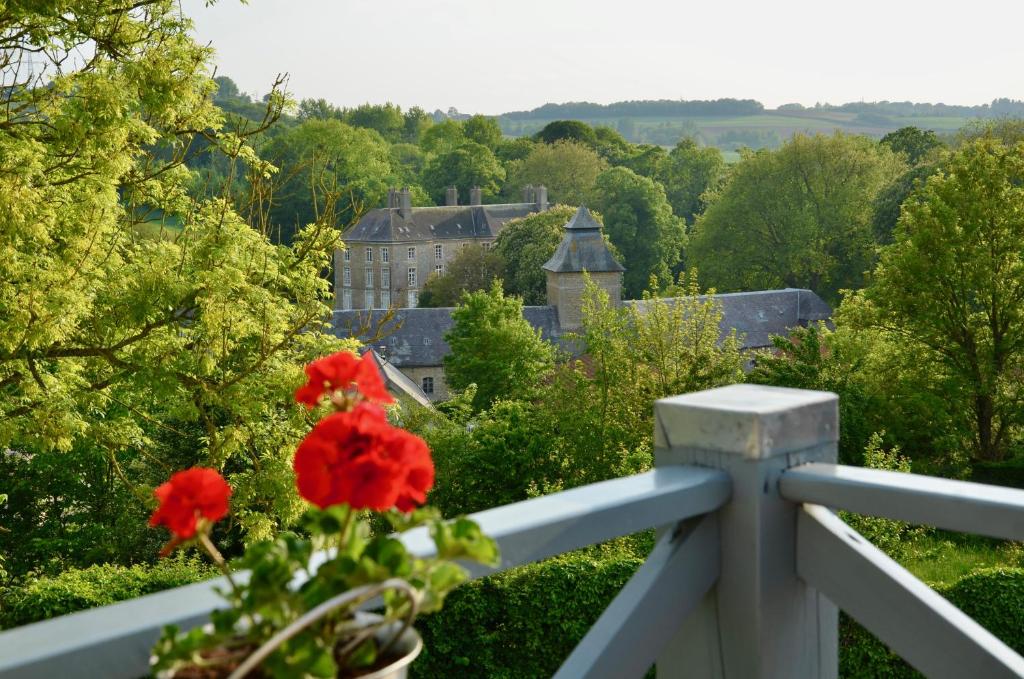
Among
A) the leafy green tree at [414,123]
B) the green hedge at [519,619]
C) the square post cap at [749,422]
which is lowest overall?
the green hedge at [519,619]

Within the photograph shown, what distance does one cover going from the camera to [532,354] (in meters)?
42.1

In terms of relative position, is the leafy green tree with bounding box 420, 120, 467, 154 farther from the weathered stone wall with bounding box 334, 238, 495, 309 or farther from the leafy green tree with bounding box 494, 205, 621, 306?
the leafy green tree with bounding box 494, 205, 621, 306

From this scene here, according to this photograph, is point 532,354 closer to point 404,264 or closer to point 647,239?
point 647,239

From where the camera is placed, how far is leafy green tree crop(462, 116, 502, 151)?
93750mm

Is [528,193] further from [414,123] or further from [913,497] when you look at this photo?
[913,497]

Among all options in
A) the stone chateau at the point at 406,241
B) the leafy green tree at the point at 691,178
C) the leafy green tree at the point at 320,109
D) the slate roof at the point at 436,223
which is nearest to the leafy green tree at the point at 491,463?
the stone chateau at the point at 406,241

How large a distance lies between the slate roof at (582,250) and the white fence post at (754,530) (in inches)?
2012

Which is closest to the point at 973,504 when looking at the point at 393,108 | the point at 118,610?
the point at 118,610

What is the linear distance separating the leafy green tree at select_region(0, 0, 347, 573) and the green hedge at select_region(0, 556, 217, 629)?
257cm

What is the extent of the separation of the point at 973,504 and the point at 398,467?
832 mm

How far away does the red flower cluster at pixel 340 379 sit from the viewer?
3.83 feet

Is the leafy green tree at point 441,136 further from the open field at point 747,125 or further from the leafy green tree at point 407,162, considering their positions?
the open field at point 747,125

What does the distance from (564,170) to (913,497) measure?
3162 inches

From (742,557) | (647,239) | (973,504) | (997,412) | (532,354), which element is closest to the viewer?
(973,504)
